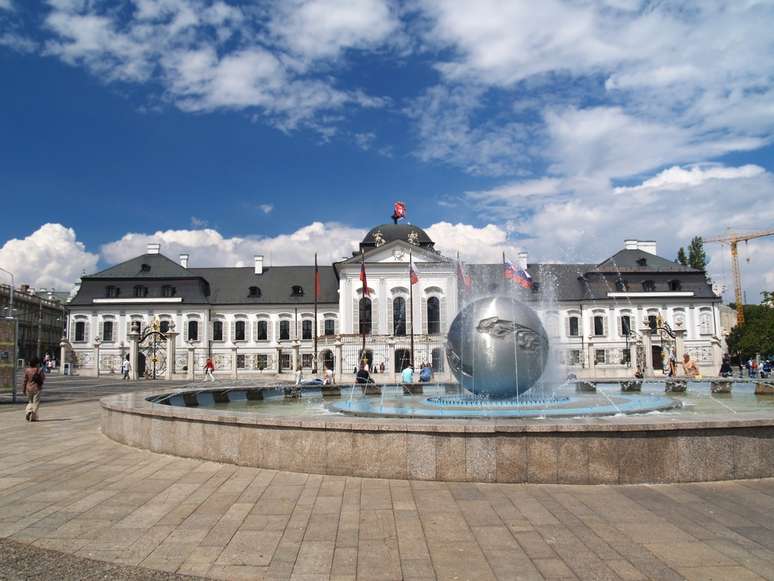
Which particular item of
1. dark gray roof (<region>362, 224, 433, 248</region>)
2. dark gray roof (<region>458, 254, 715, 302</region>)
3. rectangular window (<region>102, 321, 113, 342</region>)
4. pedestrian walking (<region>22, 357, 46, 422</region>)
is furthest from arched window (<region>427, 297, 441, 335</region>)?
pedestrian walking (<region>22, 357, 46, 422</region>)

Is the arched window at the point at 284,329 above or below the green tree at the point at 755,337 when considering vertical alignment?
above

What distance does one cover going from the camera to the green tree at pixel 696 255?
69375mm

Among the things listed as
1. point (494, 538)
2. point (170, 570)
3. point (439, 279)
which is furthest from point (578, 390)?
point (439, 279)

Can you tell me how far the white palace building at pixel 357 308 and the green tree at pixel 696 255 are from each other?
36.7 feet

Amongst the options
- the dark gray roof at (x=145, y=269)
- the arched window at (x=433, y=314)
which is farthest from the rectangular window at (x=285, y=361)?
the arched window at (x=433, y=314)

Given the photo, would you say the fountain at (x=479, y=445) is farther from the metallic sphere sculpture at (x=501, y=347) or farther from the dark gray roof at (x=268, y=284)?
the dark gray roof at (x=268, y=284)

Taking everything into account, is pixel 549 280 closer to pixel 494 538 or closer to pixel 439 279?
pixel 439 279

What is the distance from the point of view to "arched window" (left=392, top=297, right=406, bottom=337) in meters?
55.8

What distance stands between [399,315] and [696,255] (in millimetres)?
37845

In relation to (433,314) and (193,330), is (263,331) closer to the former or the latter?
(193,330)

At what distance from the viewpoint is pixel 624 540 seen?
550 cm

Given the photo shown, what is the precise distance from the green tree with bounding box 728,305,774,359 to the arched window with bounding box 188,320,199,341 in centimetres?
5687

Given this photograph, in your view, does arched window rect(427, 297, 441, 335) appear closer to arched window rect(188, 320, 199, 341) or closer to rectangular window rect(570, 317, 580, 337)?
rectangular window rect(570, 317, 580, 337)

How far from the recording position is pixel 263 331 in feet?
198
